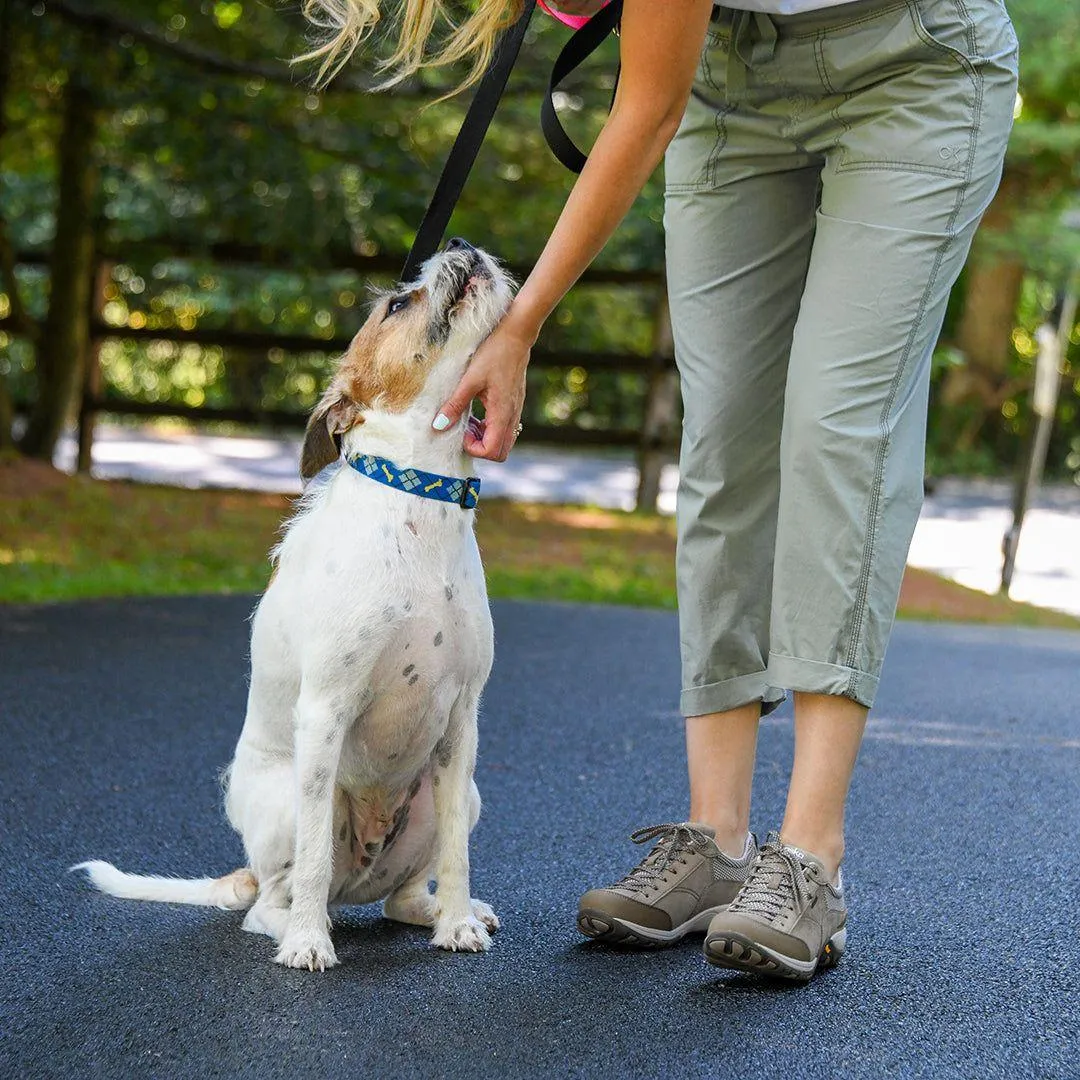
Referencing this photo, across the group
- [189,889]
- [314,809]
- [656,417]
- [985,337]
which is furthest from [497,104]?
[985,337]

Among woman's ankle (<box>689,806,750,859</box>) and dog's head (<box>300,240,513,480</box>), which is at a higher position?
dog's head (<box>300,240,513,480</box>)

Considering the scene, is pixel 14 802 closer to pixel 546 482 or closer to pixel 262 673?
pixel 262 673

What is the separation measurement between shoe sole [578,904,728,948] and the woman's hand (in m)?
0.87

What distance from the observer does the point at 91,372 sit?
13.0 meters

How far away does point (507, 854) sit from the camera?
345 centimetres

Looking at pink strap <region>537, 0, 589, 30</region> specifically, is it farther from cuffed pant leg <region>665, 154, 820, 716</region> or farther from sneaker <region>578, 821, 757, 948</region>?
sneaker <region>578, 821, 757, 948</region>

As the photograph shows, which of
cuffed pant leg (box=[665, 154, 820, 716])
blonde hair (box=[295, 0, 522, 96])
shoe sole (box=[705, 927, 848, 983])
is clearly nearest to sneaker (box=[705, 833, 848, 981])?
shoe sole (box=[705, 927, 848, 983])

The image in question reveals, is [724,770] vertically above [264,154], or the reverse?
[264,154]

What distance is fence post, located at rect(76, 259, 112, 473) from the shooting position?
12750 millimetres

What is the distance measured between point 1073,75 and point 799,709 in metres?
15.3

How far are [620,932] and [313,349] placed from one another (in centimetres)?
1049

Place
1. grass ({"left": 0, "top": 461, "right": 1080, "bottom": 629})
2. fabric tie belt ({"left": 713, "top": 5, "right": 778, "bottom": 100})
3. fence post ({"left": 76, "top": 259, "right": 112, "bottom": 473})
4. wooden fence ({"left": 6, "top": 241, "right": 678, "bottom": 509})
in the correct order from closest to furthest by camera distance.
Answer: fabric tie belt ({"left": 713, "top": 5, "right": 778, "bottom": 100}) → grass ({"left": 0, "top": 461, "right": 1080, "bottom": 629}) → wooden fence ({"left": 6, "top": 241, "right": 678, "bottom": 509}) → fence post ({"left": 76, "top": 259, "right": 112, "bottom": 473})

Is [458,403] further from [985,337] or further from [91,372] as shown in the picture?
[985,337]

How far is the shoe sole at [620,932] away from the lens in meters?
2.72
